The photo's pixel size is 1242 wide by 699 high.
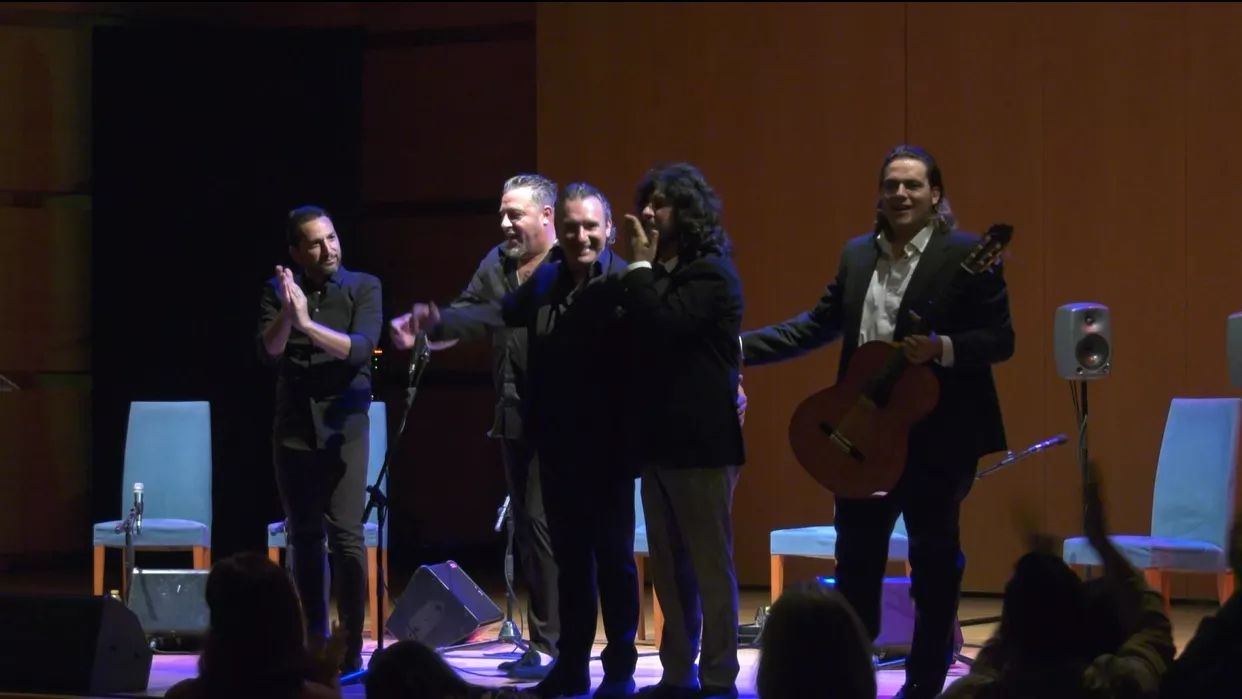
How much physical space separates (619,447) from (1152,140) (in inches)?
135

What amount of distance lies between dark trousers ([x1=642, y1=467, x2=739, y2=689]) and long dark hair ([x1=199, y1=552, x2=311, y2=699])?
4.79 ft

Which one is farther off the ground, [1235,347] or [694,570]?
[1235,347]

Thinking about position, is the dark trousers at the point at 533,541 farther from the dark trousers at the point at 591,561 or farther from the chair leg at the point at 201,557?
the chair leg at the point at 201,557

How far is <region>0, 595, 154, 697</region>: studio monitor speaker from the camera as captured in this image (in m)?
3.85

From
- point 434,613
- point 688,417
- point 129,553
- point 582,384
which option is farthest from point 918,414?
point 129,553

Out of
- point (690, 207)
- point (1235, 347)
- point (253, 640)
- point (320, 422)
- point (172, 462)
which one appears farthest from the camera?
point (172, 462)

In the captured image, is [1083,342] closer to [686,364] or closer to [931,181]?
[931,181]

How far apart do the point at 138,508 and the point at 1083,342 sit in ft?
10.9

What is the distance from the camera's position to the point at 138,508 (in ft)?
17.5

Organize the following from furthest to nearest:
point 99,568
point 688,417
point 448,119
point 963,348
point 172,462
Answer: point 448,119 → point 172,462 → point 99,568 → point 688,417 → point 963,348

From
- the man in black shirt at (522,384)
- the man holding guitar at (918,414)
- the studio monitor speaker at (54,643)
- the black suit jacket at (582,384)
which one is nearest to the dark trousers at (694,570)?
the black suit jacket at (582,384)

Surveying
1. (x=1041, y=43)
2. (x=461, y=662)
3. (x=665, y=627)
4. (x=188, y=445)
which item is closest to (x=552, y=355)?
(x=665, y=627)

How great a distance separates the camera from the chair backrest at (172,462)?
5.91 metres

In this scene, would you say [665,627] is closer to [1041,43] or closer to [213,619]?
[213,619]
